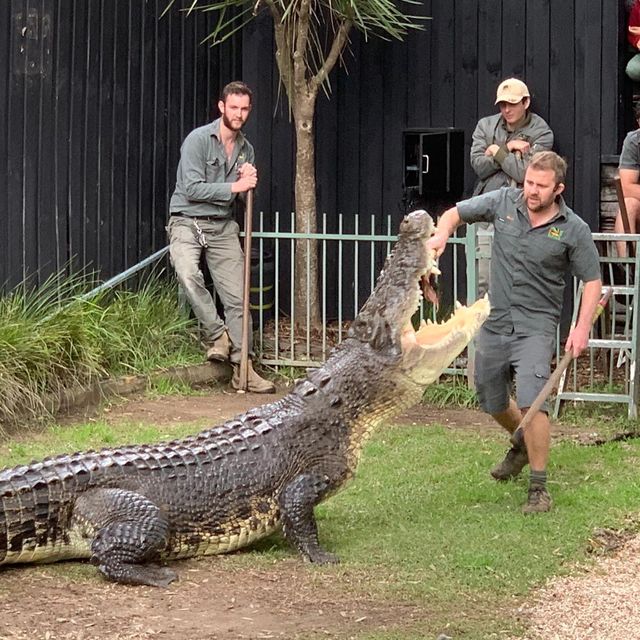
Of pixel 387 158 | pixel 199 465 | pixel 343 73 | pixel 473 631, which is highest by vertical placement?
pixel 343 73

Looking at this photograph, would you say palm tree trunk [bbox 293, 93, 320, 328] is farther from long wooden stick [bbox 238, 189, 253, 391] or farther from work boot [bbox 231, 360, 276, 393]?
work boot [bbox 231, 360, 276, 393]

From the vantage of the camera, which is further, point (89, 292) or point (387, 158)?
point (387, 158)

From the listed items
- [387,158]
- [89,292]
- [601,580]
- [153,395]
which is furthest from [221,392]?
[601,580]

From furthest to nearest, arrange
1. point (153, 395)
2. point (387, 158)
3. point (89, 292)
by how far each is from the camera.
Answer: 1. point (387, 158)
2. point (89, 292)
3. point (153, 395)

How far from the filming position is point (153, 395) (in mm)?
9688

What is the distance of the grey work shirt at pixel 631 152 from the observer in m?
9.96

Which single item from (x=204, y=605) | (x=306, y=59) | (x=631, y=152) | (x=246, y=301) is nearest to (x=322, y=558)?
(x=204, y=605)

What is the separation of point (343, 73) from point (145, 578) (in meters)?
7.36

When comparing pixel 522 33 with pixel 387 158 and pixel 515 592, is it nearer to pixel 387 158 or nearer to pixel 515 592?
pixel 387 158

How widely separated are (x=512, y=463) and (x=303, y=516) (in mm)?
1683

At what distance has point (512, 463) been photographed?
7.24 m

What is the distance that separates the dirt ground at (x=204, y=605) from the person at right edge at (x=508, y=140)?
16.5 ft

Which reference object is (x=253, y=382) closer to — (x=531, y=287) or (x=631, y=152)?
(x=631, y=152)

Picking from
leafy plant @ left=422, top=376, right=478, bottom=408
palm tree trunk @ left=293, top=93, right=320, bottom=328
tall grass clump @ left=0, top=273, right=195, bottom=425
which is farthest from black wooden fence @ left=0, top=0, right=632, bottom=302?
leafy plant @ left=422, top=376, right=478, bottom=408
